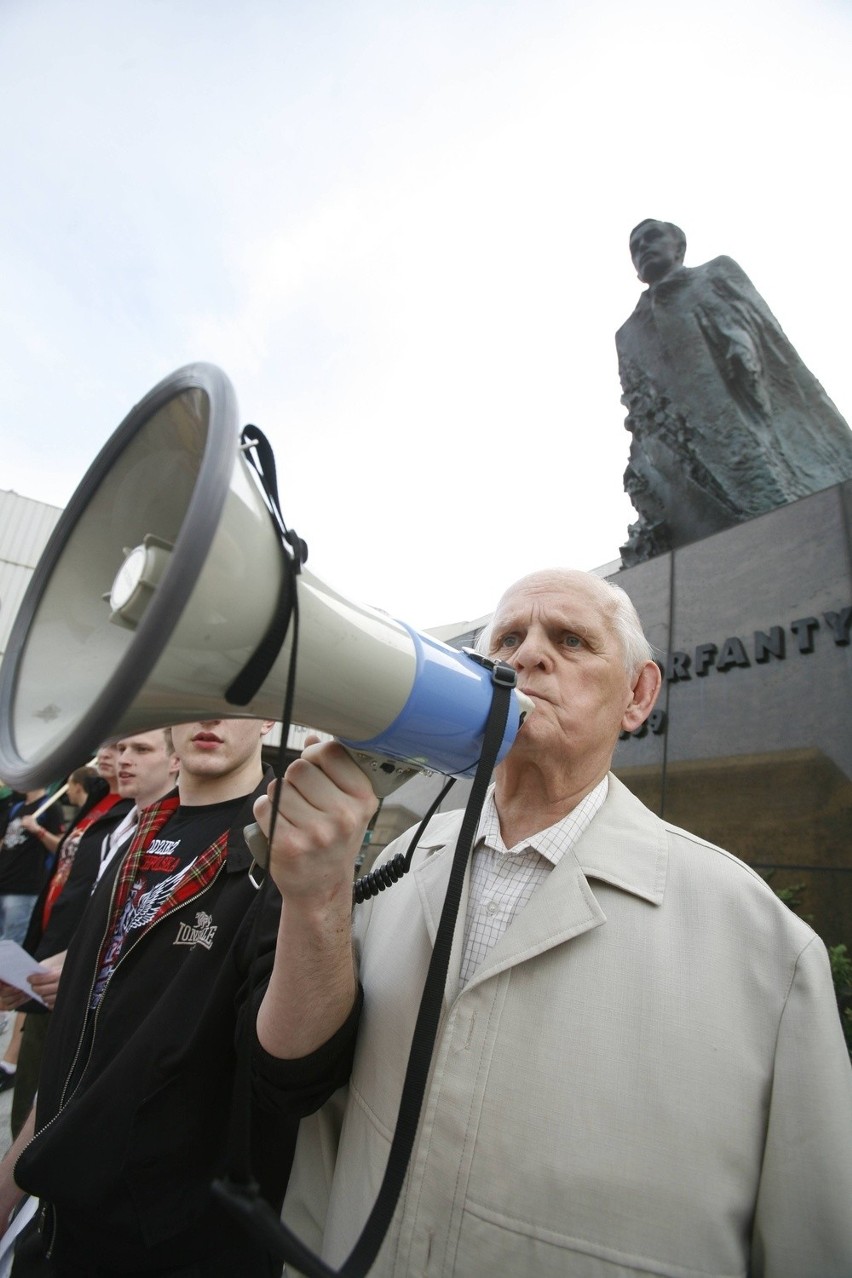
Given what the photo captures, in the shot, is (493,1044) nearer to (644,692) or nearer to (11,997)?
(644,692)

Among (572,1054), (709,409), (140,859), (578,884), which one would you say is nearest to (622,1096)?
(572,1054)

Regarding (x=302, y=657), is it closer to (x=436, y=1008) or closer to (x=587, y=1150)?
(x=436, y=1008)

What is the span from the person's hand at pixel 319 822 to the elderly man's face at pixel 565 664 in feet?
1.60

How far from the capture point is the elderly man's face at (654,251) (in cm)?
639

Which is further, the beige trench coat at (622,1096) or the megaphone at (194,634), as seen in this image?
the beige trench coat at (622,1096)

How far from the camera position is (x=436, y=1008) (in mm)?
1038

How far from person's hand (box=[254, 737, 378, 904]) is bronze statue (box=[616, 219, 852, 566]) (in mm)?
5123

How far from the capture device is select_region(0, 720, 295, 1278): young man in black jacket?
141 cm

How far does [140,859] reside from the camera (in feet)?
6.59

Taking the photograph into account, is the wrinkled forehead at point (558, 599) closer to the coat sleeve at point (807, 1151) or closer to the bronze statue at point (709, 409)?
the coat sleeve at point (807, 1151)

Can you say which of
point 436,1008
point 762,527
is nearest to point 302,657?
point 436,1008

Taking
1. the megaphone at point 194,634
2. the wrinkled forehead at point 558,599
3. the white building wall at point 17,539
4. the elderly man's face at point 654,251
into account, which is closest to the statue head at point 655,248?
the elderly man's face at point 654,251

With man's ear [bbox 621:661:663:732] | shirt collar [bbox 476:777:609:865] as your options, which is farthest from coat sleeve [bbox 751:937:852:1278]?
man's ear [bbox 621:661:663:732]

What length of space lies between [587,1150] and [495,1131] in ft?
0.52
